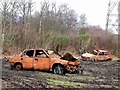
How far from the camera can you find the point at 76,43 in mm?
41656

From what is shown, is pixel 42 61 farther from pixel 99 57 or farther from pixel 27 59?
pixel 99 57

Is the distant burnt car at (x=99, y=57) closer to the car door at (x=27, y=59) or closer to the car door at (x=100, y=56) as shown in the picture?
the car door at (x=100, y=56)

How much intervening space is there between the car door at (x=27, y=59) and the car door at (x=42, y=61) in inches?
12.6

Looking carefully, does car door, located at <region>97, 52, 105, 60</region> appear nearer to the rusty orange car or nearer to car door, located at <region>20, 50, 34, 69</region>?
the rusty orange car

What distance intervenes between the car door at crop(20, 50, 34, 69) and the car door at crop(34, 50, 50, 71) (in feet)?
1.05

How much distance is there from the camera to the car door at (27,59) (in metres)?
16.2

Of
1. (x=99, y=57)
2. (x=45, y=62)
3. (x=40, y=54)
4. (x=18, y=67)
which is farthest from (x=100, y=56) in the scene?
(x=45, y=62)

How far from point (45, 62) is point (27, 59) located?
117cm

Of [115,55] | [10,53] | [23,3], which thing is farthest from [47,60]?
[23,3]

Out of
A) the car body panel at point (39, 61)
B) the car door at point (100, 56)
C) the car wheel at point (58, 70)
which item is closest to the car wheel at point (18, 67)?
the car body panel at point (39, 61)

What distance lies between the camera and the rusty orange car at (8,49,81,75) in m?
15.3

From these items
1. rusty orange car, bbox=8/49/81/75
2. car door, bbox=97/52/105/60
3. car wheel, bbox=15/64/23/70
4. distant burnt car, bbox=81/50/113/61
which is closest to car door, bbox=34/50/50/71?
rusty orange car, bbox=8/49/81/75

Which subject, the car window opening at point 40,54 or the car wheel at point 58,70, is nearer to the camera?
the car wheel at point 58,70

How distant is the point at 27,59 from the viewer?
1628 centimetres
